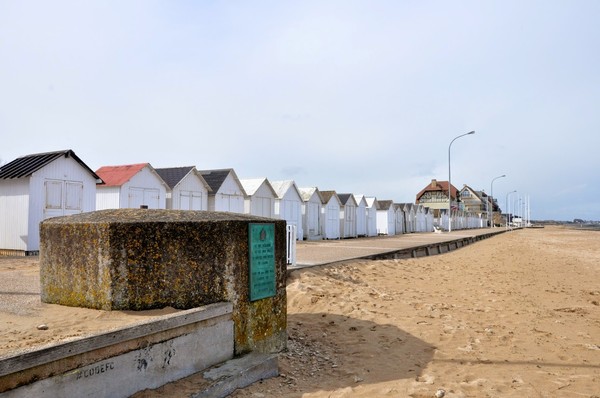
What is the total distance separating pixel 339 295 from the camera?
372 inches

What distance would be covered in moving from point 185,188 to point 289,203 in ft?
26.2

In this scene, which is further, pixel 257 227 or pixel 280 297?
pixel 280 297

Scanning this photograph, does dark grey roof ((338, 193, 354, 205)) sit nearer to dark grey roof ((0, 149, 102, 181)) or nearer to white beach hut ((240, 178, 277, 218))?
white beach hut ((240, 178, 277, 218))

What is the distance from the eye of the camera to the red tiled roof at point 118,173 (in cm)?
1948

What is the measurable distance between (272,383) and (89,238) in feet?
8.22

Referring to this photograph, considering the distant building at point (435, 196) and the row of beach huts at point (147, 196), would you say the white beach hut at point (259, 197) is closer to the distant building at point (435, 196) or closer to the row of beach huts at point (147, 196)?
the row of beach huts at point (147, 196)

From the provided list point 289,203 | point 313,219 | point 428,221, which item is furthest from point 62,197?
point 428,221

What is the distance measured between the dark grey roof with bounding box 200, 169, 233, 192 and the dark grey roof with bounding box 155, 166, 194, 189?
1901 millimetres

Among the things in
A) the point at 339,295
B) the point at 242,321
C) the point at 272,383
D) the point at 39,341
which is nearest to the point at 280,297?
the point at 242,321

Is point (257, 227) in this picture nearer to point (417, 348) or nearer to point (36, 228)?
point (417, 348)

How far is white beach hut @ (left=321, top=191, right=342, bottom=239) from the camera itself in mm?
31766

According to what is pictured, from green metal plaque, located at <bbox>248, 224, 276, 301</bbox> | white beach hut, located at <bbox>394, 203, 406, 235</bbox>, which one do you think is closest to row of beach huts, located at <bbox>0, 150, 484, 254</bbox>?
green metal plaque, located at <bbox>248, 224, 276, 301</bbox>

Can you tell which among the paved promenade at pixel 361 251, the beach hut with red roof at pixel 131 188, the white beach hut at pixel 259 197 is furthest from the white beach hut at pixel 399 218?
the beach hut with red roof at pixel 131 188

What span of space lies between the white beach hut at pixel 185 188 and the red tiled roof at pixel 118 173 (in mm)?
1856
